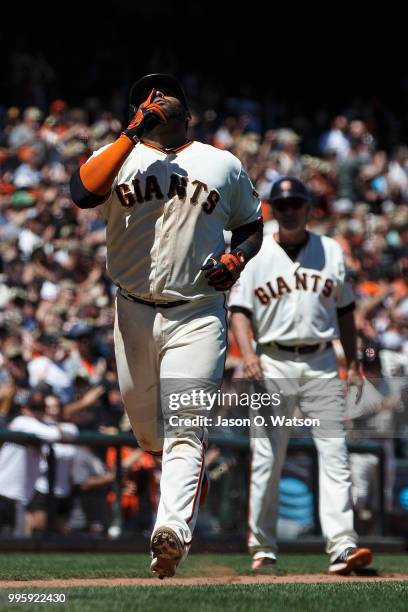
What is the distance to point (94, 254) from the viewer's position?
13.8 m

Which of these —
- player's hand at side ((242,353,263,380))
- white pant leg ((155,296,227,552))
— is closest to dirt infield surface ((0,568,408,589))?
white pant leg ((155,296,227,552))

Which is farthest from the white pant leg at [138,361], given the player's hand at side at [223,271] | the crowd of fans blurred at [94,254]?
the crowd of fans blurred at [94,254]

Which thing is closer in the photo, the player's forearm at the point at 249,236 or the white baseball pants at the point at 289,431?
the player's forearm at the point at 249,236

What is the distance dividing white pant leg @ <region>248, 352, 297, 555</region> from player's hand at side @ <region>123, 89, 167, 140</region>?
2410 mm

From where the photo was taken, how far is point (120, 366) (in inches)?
213

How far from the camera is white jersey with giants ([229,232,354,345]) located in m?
7.16

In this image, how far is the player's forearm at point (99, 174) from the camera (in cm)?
501

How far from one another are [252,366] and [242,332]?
255 millimetres

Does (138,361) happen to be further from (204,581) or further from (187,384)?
(204,581)

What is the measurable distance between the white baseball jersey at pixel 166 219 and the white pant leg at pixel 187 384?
11 cm

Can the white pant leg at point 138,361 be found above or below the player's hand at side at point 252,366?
below

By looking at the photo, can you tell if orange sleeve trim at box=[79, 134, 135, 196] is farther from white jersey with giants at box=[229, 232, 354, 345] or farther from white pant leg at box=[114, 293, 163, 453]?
white jersey with giants at box=[229, 232, 354, 345]

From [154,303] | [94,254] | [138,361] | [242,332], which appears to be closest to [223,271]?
[154,303]

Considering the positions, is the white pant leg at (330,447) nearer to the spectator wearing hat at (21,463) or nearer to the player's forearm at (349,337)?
the player's forearm at (349,337)
